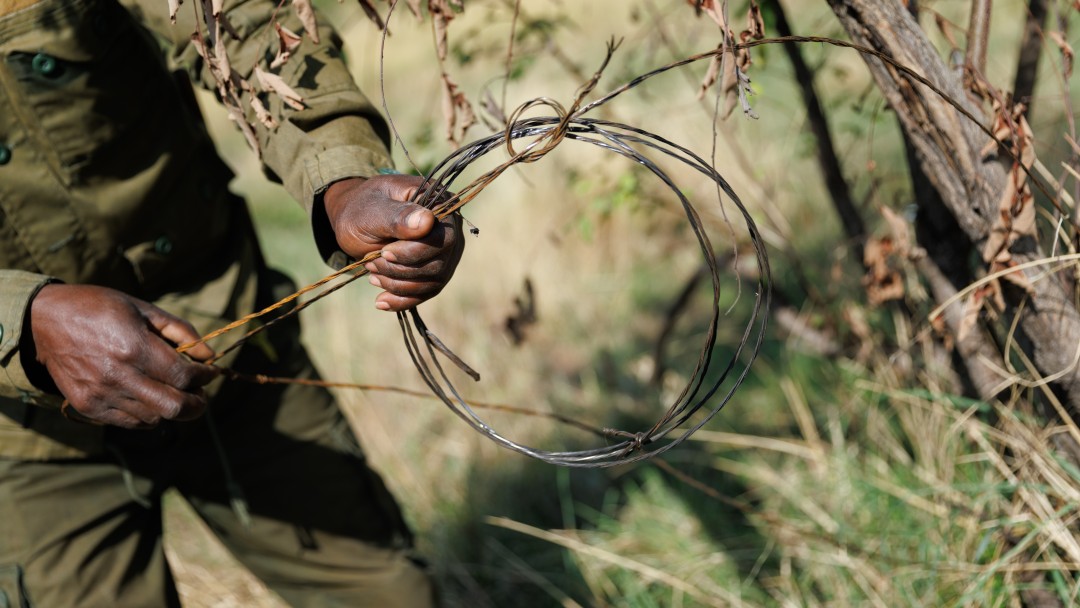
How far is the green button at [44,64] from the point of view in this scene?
1.89 metres

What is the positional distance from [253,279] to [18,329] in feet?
2.35

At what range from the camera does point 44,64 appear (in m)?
1.90

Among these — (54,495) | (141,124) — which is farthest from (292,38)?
(54,495)

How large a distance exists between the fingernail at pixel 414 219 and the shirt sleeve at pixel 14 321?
753 mm

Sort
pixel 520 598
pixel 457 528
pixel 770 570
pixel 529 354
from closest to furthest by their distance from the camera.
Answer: pixel 770 570 < pixel 520 598 < pixel 457 528 < pixel 529 354

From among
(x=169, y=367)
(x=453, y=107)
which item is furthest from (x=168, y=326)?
(x=453, y=107)

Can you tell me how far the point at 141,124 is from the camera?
2.11 metres

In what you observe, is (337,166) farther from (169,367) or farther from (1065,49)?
(1065,49)

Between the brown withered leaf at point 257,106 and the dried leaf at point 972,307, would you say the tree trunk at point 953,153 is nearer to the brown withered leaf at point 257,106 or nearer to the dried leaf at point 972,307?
the dried leaf at point 972,307

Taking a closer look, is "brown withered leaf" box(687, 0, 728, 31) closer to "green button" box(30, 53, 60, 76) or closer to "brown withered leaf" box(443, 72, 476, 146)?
"brown withered leaf" box(443, 72, 476, 146)

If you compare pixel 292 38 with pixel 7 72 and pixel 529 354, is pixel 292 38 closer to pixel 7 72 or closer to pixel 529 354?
pixel 7 72

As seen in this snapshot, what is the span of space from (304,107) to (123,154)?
1.79ft

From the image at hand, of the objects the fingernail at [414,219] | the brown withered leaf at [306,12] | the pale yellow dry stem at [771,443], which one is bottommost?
the pale yellow dry stem at [771,443]

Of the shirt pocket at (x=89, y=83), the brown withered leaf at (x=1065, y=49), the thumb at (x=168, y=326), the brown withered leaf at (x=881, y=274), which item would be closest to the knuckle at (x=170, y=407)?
the thumb at (x=168, y=326)
